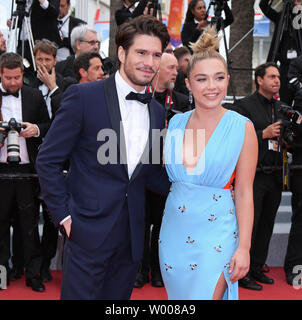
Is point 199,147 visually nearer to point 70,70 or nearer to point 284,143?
point 284,143

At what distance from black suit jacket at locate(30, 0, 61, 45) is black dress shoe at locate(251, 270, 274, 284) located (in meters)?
3.76

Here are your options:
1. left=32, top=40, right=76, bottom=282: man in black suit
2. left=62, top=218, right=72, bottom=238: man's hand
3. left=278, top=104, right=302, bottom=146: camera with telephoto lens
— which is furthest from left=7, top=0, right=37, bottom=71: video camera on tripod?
left=62, top=218, right=72, bottom=238: man's hand

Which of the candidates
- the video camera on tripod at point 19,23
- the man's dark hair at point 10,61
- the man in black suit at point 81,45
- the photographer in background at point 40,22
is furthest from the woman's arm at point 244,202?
the photographer in background at point 40,22

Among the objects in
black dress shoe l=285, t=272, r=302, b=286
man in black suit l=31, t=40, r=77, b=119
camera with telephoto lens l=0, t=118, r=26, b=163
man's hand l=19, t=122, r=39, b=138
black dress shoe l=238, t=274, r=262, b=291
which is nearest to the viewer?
camera with telephoto lens l=0, t=118, r=26, b=163

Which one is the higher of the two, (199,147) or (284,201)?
(199,147)

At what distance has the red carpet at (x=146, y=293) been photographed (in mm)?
4473

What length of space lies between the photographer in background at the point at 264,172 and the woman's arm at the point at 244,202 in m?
2.56

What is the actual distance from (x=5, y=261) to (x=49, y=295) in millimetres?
578

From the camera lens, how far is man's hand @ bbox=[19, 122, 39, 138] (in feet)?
14.5

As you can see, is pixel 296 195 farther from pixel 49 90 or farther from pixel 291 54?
pixel 49 90

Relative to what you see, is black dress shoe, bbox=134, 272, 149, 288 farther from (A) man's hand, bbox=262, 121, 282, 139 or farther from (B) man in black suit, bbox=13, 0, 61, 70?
(B) man in black suit, bbox=13, 0, 61, 70

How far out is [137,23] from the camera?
2523 mm

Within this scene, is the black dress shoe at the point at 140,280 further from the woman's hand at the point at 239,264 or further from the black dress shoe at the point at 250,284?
the woman's hand at the point at 239,264
